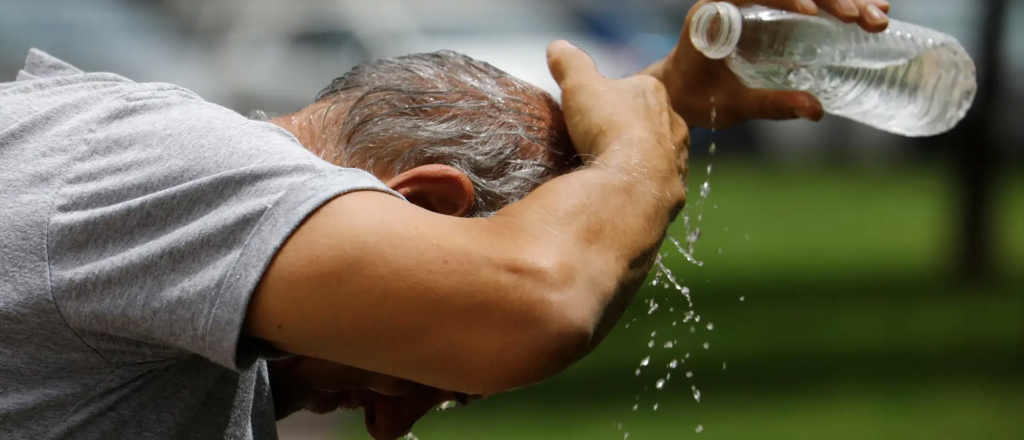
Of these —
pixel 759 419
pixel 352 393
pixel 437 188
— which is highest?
pixel 437 188

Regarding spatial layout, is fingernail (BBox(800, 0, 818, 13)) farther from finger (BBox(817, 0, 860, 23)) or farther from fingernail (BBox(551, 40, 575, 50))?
fingernail (BBox(551, 40, 575, 50))

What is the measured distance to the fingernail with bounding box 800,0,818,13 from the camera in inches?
92.7

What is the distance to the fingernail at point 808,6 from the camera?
2355 millimetres

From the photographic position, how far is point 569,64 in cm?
227

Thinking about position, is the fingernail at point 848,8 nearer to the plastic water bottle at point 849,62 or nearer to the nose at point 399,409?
the plastic water bottle at point 849,62

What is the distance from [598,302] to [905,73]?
5.29 ft

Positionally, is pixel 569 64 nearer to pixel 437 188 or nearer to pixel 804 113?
pixel 437 188

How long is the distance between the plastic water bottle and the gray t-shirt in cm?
117

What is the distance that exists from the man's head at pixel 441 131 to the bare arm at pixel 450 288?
0.22 metres

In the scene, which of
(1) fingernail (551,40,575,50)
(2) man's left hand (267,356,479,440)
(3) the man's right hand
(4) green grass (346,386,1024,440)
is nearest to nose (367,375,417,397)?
(2) man's left hand (267,356,479,440)

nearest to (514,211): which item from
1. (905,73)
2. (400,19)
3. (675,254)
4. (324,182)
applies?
(324,182)

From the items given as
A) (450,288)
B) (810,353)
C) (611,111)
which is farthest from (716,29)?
(810,353)

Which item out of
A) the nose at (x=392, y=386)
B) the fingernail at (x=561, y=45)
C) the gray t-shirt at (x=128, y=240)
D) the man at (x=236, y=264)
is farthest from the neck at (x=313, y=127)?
the fingernail at (x=561, y=45)

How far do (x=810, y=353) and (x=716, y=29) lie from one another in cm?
472
